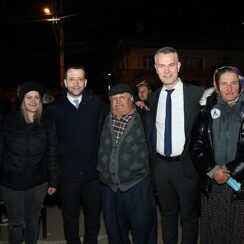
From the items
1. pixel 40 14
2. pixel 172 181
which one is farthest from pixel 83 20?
pixel 172 181

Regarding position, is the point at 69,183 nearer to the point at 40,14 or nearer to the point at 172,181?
the point at 172,181

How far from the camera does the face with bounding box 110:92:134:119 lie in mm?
3918

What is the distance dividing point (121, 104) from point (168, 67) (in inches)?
26.6

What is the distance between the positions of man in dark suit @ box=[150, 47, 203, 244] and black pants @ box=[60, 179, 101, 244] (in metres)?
0.81

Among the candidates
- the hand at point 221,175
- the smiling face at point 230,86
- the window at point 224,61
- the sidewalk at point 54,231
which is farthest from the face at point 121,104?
the window at point 224,61

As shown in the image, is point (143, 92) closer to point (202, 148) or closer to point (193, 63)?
point (202, 148)

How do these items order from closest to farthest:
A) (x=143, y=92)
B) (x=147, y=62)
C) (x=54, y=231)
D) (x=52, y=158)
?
1. (x=52, y=158)
2. (x=54, y=231)
3. (x=143, y=92)
4. (x=147, y=62)

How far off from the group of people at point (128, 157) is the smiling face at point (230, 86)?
0.03 feet

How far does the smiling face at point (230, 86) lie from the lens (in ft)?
11.7

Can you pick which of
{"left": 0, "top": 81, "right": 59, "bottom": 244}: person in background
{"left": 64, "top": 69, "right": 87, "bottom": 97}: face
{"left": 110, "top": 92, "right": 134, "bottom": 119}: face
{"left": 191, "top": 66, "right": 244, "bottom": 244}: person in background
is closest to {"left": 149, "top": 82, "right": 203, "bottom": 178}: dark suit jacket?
{"left": 191, "top": 66, "right": 244, "bottom": 244}: person in background

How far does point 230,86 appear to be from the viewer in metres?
3.58

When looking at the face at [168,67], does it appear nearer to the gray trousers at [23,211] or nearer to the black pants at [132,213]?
the black pants at [132,213]

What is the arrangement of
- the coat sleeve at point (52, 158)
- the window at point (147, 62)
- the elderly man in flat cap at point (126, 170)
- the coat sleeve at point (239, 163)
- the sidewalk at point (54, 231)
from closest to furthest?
1. the coat sleeve at point (239, 163)
2. the elderly man in flat cap at point (126, 170)
3. the coat sleeve at point (52, 158)
4. the sidewalk at point (54, 231)
5. the window at point (147, 62)

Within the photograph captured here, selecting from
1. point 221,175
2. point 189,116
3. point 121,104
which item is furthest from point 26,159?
point 221,175
